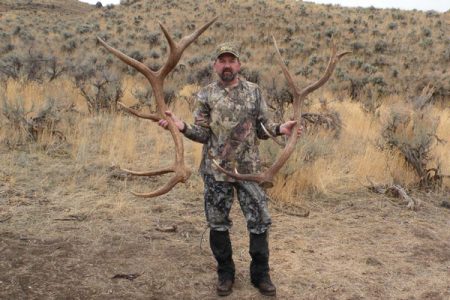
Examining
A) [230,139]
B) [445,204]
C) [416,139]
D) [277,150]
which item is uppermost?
[230,139]

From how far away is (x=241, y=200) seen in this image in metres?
4.06

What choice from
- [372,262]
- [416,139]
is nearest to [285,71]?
[372,262]

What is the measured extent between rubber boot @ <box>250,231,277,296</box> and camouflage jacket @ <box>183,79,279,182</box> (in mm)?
543

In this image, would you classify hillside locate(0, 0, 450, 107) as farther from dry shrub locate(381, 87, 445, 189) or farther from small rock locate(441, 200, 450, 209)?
small rock locate(441, 200, 450, 209)

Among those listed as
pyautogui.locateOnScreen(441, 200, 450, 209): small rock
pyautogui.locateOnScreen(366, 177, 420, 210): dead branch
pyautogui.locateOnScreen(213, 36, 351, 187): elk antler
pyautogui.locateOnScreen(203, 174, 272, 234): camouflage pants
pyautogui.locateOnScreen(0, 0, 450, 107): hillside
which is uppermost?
pyautogui.locateOnScreen(0, 0, 450, 107): hillside

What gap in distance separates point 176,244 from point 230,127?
167 centimetres

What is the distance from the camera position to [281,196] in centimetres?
656

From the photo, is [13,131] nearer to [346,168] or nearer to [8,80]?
[8,80]

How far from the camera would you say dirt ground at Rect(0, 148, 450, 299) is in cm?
428

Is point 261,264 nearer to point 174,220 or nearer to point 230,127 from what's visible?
point 230,127

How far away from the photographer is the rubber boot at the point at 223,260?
4148mm

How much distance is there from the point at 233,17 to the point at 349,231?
27641 mm

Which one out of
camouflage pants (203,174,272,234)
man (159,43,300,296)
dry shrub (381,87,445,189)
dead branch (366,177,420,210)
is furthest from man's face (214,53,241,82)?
dry shrub (381,87,445,189)

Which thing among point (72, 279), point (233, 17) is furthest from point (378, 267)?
point (233, 17)
